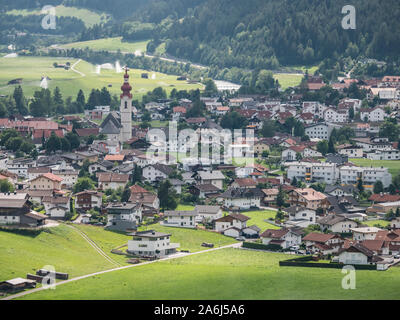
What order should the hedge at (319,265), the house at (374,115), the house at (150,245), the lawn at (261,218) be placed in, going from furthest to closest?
the house at (374,115)
the lawn at (261,218)
the house at (150,245)
the hedge at (319,265)

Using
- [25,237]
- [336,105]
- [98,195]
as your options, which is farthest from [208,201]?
[336,105]

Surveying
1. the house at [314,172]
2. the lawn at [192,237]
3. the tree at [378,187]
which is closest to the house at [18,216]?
the lawn at [192,237]

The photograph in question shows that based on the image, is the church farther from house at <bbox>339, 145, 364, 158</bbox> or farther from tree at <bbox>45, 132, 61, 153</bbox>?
house at <bbox>339, 145, 364, 158</bbox>

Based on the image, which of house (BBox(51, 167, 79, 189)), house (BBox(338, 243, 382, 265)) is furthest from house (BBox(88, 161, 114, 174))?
house (BBox(338, 243, 382, 265))

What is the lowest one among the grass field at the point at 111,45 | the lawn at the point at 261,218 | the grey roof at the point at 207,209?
the lawn at the point at 261,218

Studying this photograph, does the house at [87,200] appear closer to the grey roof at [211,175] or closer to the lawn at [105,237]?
the lawn at [105,237]
